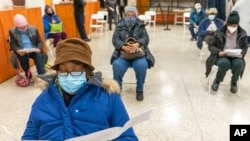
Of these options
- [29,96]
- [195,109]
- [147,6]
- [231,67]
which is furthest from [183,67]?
[147,6]

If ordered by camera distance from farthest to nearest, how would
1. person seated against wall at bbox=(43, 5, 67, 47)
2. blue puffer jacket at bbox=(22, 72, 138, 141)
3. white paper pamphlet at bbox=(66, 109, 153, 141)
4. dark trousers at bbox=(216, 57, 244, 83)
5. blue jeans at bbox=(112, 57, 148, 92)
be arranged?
1. person seated against wall at bbox=(43, 5, 67, 47)
2. dark trousers at bbox=(216, 57, 244, 83)
3. blue jeans at bbox=(112, 57, 148, 92)
4. blue puffer jacket at bbox=(22, 72, 138, 141)
5. white paper pamphlet at bbox=(66, 109, 153, 141)

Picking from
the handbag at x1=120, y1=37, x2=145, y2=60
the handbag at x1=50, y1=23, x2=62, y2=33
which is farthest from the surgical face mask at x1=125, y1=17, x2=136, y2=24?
the handbag at x1=50, y1=23, x2=62, y2=33

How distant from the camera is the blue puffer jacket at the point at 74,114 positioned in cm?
121

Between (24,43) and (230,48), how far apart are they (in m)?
2.83

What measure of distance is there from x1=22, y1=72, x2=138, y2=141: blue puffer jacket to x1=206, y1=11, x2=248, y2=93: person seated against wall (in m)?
2.20

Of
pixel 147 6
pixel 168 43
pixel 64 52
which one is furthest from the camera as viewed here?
pixel 147 6

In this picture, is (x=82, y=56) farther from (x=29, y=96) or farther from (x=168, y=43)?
(x=168, y=43)

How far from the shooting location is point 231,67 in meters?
3.05

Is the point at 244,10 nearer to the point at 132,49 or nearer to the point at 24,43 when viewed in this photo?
the point at 132,49

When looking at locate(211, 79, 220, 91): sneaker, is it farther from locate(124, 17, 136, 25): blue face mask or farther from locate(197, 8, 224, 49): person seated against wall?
locate(197, 8, 224, 49): person seated against wall

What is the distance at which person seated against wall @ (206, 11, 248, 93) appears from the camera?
3.03 m

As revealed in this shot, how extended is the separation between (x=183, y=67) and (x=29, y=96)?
253cm

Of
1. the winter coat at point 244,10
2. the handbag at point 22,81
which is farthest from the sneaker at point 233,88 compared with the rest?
the winter coat at point 244,10

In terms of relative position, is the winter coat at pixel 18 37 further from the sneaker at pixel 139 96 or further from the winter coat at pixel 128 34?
the sneaker at pixel 139 96
